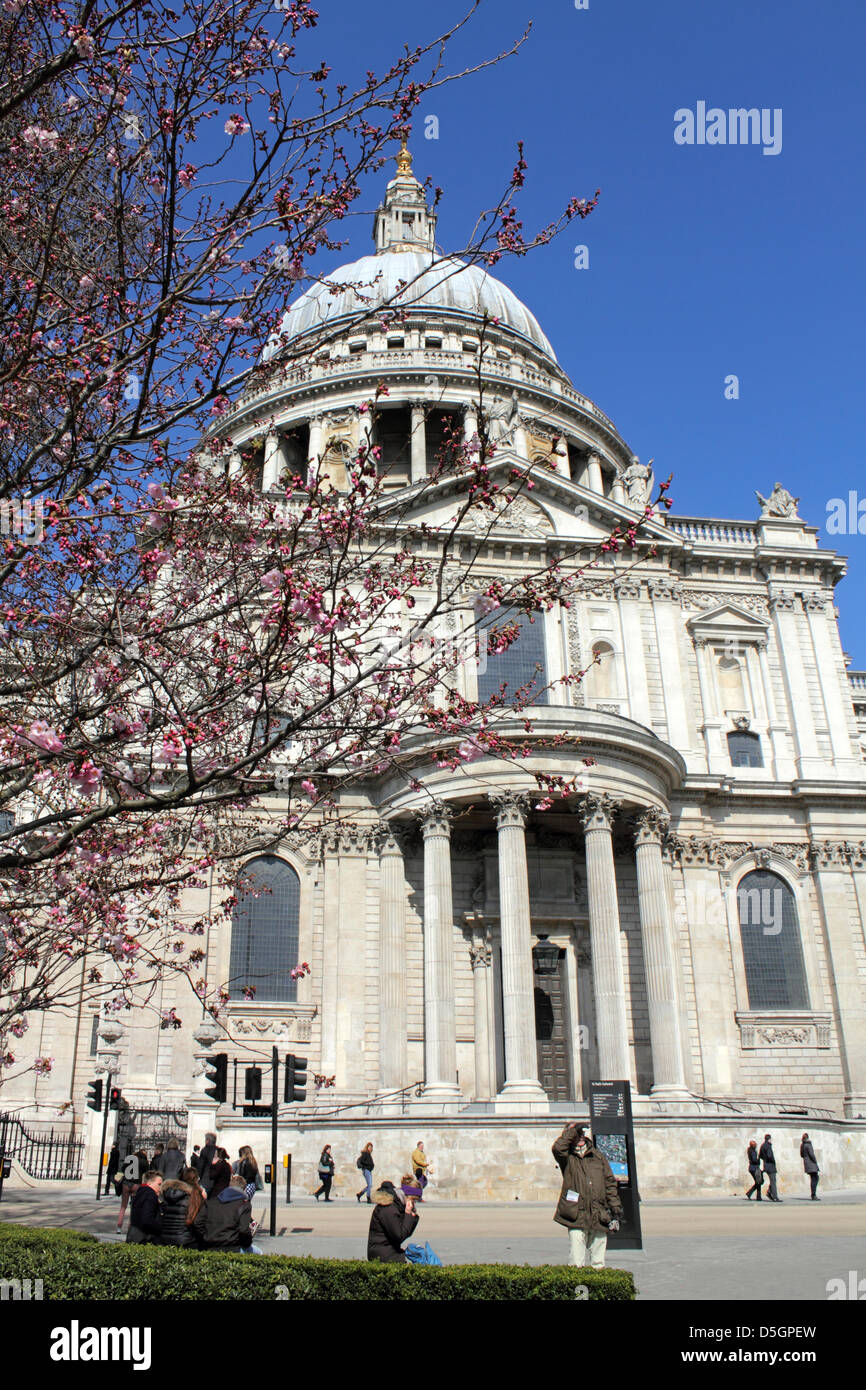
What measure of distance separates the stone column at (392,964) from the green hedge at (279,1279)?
20.7m

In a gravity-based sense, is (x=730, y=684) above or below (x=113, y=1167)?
above

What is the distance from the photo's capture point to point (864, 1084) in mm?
32906

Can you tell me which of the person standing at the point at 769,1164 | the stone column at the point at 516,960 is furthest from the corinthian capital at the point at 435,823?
the person standing at the point at 769,1164

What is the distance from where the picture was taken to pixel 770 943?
115ft

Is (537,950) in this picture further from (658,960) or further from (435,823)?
(435,823)

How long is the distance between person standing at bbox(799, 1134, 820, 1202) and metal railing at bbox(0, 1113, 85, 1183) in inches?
661

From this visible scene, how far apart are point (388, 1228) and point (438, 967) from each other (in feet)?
60.3

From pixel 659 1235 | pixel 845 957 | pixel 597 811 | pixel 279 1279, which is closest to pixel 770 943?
pixel 845 957

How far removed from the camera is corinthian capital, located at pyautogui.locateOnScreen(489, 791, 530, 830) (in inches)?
1203

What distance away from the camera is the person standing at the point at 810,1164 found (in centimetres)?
2580

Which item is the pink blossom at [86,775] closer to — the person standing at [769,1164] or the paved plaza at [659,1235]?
the paved plaza at [659,1235]

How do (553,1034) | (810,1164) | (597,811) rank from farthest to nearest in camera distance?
(553,1034), (597,811), (810,1164)
